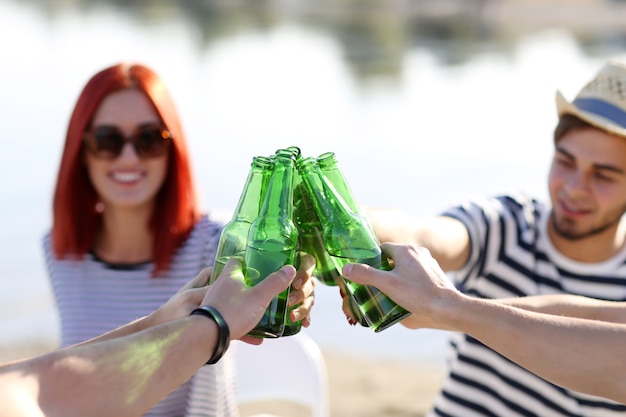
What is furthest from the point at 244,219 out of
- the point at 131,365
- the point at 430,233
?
the point at 430,233

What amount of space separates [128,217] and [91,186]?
9.1 inches

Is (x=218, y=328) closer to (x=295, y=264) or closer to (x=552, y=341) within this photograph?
(x=295, y=264)

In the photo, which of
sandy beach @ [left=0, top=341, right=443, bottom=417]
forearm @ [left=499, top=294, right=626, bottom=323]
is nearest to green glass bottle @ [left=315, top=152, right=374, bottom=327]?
forearm @ [left=499, top=294, right=626, bottom=323]

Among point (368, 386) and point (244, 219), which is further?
point (368, 386)

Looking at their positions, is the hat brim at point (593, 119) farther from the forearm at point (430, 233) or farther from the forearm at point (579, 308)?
the forearm at point (579, 308)

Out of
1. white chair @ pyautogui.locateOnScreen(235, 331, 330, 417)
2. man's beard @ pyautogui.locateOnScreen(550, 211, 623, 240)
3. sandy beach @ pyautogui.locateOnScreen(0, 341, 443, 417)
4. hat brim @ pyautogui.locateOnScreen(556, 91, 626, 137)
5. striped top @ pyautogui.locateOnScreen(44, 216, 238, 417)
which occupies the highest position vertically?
hat brim @ pyautogui.locateOnScreen(556, 91, 626, 137)

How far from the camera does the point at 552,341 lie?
2.24 m

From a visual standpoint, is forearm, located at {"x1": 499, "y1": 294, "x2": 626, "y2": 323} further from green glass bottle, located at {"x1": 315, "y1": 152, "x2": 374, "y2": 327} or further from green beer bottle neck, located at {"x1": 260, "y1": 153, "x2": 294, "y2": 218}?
green beer bottle neck, located at {"x1": 260, "y1": 153, "x2": 294, "y2": 218}

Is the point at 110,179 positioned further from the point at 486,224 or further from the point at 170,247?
the point at 486,224

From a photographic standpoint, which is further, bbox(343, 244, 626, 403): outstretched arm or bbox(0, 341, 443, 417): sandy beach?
bbox(0, 341, 443, 417): sandy beach

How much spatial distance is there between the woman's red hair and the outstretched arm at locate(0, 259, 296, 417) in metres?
1.38

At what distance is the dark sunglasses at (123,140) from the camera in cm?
338

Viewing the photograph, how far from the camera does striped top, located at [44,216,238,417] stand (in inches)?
134

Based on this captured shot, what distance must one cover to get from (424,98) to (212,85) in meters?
3.76
